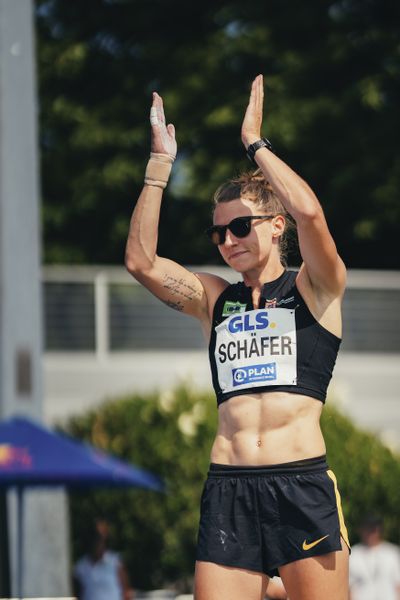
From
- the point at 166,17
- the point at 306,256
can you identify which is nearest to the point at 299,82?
the point at 166,17

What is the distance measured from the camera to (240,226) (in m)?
5.73

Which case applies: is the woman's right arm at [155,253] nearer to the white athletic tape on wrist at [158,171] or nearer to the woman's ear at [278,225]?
the white athletic tape on wrist at [158,171]

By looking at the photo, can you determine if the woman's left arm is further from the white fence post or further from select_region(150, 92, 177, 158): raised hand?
the white fence post

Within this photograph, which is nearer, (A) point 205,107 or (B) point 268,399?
(B) point 268,399

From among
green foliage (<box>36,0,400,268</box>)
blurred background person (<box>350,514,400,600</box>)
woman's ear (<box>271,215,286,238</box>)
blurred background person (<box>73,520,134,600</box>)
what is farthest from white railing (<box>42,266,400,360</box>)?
woman's ear (<box>271,215,286,238</box>)

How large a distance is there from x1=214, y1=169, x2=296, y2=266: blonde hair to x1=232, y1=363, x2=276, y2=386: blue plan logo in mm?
595

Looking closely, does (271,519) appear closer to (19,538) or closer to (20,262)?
(19,538)

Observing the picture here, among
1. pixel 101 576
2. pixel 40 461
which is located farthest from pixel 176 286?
pixel 101 576

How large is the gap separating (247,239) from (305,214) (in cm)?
42

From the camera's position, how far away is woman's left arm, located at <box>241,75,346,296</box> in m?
5.41

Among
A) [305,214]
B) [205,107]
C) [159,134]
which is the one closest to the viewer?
[305,214]

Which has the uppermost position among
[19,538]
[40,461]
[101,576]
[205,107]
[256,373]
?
[205,107]

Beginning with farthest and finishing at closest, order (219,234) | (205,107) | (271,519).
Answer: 1. (205,107)
2. (219,234)
3. (271,519)

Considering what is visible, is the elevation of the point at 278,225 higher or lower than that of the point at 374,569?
higher
